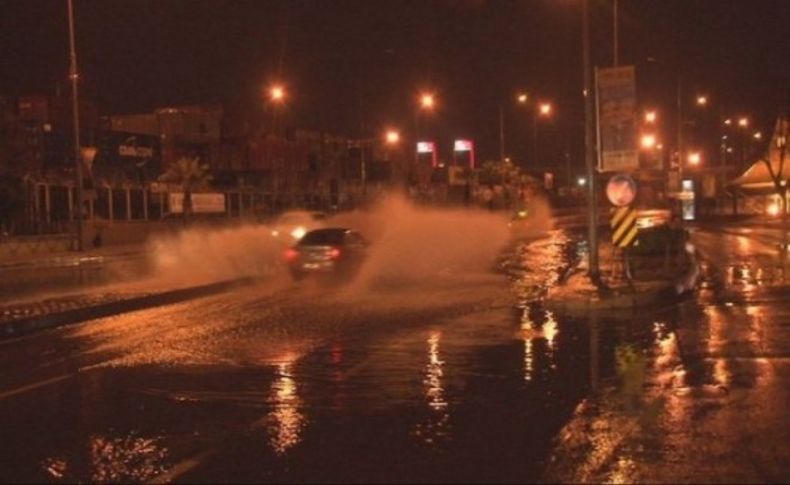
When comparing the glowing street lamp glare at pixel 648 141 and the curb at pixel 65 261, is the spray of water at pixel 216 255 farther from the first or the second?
the glowing street lamp glare at pixel 648 141

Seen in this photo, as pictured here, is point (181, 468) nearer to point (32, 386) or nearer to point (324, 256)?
point (32, 386)

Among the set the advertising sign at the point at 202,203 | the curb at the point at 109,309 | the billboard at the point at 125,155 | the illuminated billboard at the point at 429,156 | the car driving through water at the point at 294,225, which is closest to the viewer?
the curb at the point at 109,309

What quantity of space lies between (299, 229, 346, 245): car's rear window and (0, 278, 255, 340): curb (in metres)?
2.11

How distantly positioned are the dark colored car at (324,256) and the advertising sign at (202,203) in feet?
104

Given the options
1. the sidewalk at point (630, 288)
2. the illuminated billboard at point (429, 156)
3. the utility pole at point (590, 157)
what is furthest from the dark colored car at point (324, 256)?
the illuminated billboard at point (429, 156)

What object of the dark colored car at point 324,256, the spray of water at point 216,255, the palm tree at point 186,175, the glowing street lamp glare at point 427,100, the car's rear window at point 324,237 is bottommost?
the spray of water at point 216,255

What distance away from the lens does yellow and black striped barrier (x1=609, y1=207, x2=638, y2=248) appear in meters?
22.9

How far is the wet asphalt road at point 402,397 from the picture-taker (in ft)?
25.6

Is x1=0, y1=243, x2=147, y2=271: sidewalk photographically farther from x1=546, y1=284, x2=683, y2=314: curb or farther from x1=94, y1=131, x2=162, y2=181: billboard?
x1=546, y1=284, x2=683, y2=314: curb

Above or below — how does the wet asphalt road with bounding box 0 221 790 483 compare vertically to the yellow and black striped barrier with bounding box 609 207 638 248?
below

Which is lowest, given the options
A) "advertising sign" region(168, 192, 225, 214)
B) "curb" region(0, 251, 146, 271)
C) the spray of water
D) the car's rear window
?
"curb" region(0, 251, 146, 271)

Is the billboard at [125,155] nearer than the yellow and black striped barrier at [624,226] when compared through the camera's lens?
No

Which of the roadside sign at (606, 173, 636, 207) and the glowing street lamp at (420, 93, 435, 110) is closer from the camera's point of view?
the roadside sign at (606, 173, 636, 207)

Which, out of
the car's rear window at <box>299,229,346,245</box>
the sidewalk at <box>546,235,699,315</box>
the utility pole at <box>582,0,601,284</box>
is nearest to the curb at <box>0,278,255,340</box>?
the car's rear window at <box>299,229,346,245</box>
